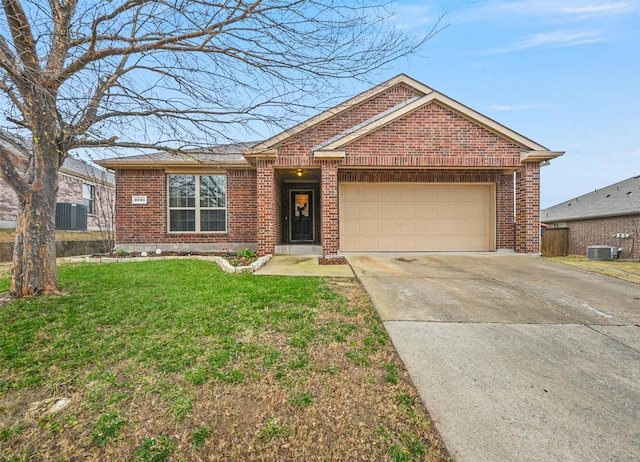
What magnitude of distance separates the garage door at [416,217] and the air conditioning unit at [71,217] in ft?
46.6

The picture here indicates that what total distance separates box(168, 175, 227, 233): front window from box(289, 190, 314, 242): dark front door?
2.94 m

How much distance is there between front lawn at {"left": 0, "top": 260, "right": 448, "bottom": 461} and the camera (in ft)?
5.85

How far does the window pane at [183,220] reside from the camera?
1021 centimetres

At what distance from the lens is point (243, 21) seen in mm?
4039

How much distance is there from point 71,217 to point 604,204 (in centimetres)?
2915

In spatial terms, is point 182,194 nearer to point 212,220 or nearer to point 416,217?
point 212,220

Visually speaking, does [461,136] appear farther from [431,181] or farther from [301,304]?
[301,304]

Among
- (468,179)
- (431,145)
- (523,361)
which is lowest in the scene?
(523,361)

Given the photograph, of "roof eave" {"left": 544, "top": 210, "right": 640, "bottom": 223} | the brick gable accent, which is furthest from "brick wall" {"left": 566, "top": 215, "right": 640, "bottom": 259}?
the brick gable accent

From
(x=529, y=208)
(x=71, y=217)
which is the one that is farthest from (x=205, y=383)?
(x=71, y=217)

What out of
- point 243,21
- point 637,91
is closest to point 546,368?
point 243,21

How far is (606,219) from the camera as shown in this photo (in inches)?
647

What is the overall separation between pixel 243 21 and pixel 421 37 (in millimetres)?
2451

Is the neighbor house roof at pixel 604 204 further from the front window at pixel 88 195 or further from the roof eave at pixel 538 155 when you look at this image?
the front window at pixel 88 195
